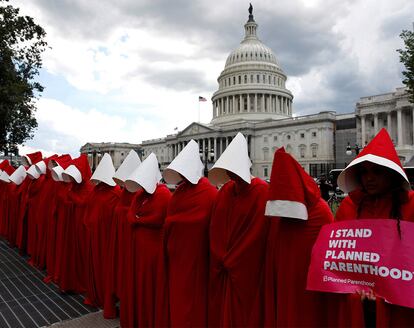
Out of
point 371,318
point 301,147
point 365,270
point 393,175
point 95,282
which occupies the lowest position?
point 95,282

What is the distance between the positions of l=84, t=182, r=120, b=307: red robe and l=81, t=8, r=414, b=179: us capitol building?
121 feet

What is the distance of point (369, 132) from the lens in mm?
52188

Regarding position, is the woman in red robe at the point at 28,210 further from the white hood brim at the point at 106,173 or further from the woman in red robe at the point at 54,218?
the white hood brim at the point at 106,173

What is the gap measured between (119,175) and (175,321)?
223 cm

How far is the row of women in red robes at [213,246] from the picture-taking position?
2.59 m

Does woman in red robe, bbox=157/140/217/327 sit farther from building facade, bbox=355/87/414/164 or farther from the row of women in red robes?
building facade, bbox=355/87/414/164

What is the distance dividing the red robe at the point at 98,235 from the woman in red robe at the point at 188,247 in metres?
1.69

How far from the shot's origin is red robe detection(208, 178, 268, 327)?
2.96m

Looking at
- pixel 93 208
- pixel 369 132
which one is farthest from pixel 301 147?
pixel 93 208

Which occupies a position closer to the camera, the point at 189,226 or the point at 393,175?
the point at 393,175

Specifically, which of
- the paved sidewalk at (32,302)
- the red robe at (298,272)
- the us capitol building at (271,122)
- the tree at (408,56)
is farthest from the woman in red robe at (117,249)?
the us capitol building at (271,122)

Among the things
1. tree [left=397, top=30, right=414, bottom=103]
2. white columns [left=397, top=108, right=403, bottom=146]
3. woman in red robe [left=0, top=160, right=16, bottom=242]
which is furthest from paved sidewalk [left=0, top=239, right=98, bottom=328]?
white columns [left=397, top=108, right=403, bottom=146]

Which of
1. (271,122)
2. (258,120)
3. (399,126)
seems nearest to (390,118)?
(399,126)

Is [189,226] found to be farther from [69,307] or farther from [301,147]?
[301,147]
